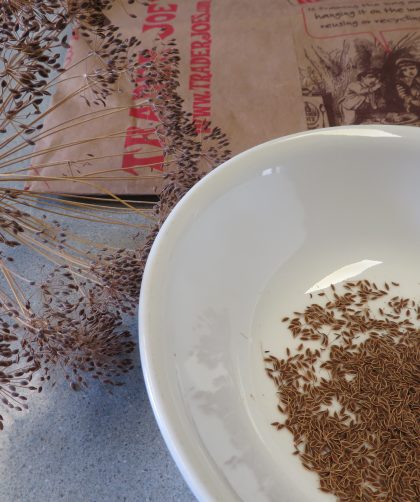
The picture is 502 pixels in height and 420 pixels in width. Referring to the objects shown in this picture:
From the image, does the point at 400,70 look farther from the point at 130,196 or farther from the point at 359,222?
the point at 130,196

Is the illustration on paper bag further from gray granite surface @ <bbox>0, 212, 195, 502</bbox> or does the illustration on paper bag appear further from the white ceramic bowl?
gray granite surface @ <bbox>0, 212, 195, 502</bbox>

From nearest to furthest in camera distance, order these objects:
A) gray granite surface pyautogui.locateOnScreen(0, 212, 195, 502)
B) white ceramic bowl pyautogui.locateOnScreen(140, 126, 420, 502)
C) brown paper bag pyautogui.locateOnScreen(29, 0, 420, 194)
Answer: white ceramic bowl pyautogui.locateOnScreen(140, 126, 420, 502)
gray granite surface pyautogui.locateOnScreen(0, 212, 195, 502)
brown paper bag pyautogui.locateOnScreen(29, 0, 420, 194)

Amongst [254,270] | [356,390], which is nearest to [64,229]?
[254,270]

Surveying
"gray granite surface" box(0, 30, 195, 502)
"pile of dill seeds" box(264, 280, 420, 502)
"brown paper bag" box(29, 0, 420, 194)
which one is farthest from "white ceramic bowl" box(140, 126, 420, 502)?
"brown paper bag" box(29, 0, 420, 194)

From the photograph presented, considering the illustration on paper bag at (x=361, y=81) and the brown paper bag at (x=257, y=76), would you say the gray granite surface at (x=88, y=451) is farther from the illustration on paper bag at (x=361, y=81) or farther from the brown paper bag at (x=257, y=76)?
the illustration on paper bag at (x=361, y=81)

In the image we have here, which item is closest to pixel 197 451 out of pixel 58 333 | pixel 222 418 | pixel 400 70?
pixel 222 418

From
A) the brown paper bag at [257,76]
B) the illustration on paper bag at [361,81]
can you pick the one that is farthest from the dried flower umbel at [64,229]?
the illustration on paper bag at [361,81]

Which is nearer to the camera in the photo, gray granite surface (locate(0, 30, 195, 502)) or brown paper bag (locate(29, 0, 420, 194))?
gray granite surface (locate(0, 30, 195, 502))

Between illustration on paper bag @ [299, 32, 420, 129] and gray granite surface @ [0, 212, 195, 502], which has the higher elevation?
illustration on paper bag @ [299, 32, 420, 129]

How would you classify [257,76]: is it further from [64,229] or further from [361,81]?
[64,229]
